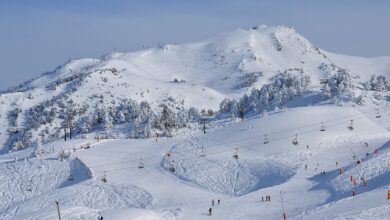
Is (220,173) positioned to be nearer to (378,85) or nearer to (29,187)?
(29,187)

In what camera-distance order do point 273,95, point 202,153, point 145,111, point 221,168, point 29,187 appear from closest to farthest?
point 221,168 < point 29,187 < point 202,153 < point 273,95 < point 145,111

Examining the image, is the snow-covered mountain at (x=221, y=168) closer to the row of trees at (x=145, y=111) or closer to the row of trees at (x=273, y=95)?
the row of trees at (x=145, y=111)

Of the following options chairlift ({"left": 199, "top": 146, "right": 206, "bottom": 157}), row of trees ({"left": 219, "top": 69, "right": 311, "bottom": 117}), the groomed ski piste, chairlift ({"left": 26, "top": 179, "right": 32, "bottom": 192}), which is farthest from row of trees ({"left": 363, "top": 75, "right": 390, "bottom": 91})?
chairlift ({"left": 26, "top": 179, "right": 32, "bottom": 192})

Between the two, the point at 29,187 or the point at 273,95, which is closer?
the point at 29,187

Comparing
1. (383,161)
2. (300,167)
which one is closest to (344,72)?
(300,167)

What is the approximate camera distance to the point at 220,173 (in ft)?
233

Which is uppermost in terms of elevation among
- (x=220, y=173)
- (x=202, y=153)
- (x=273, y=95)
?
(x=273, y=95)

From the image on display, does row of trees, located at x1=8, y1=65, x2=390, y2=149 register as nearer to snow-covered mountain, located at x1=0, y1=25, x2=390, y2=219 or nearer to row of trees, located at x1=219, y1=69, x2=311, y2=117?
row of trees, located at x1=219, y1=69, x2=311, y2=117

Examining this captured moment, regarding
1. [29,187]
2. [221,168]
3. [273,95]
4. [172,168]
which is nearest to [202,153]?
[172,168]

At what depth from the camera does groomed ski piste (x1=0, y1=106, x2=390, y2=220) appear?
51.1 metres

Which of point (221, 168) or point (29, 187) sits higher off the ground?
point (221, 168)

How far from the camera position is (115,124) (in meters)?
150

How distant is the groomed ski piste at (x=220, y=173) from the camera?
2013 inches

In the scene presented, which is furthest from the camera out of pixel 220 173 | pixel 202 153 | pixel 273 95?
pixel 273 95
